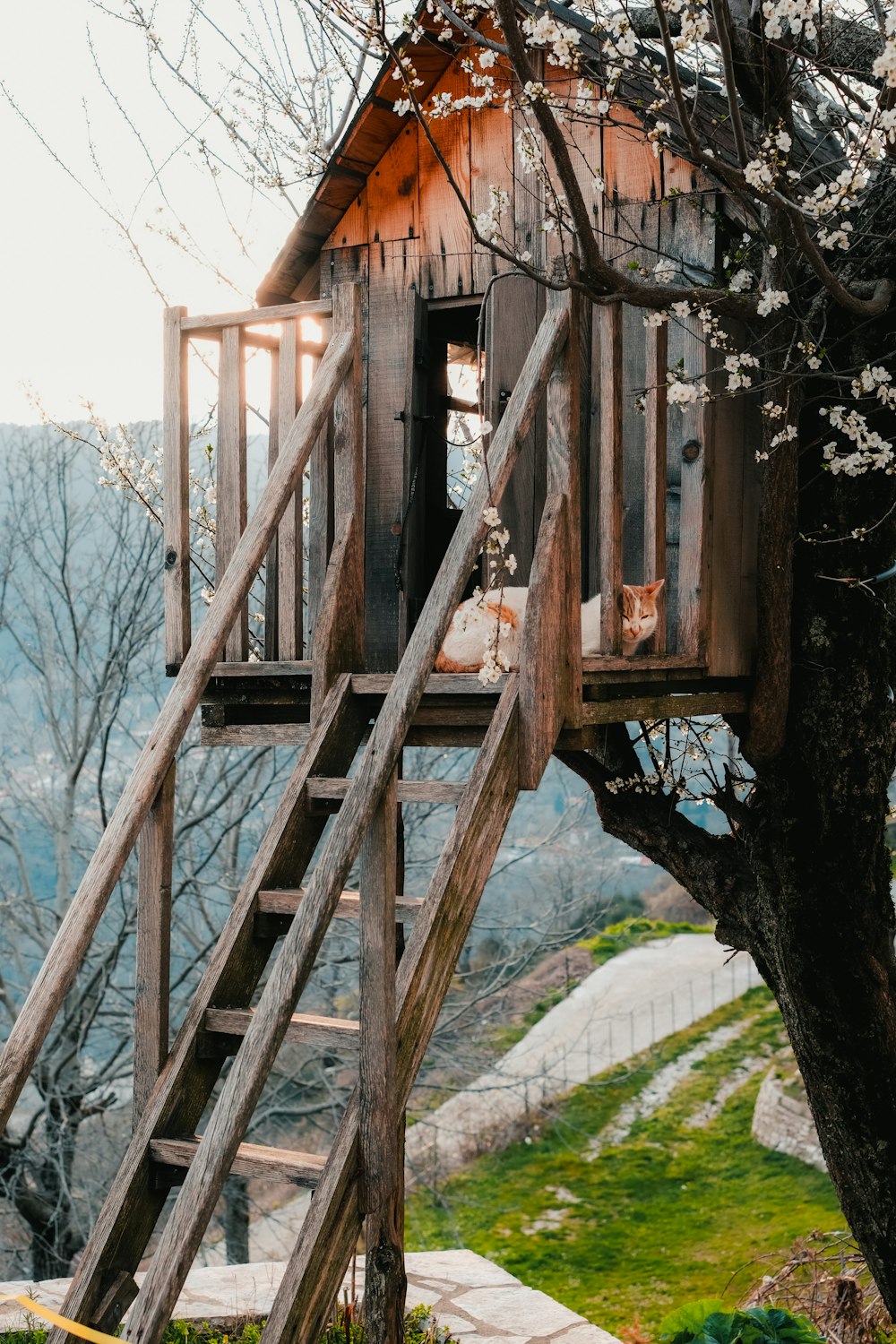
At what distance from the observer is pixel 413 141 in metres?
5.43

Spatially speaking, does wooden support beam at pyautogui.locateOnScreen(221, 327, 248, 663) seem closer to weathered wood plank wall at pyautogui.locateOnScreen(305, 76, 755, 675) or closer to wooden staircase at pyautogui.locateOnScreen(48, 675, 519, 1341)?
weathered wood plank wall at pyautogui.locateOnScreen(305, 76, 755, 675)

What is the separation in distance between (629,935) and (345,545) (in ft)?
53.3

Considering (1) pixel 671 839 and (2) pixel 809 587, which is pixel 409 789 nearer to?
(2) pixel 809 587

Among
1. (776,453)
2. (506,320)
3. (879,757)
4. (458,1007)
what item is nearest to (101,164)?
(506,320)

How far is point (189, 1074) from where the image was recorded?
368 cm

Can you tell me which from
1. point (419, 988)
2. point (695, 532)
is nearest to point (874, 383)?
point (695, 532)

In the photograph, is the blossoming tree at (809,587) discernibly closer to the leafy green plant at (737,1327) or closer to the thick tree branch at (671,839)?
the thick tree branch at (671,839)

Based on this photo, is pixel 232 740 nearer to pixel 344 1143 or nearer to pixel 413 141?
pixel 344 1143

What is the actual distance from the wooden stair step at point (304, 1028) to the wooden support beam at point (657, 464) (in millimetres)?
1617

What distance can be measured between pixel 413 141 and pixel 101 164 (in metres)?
3.58

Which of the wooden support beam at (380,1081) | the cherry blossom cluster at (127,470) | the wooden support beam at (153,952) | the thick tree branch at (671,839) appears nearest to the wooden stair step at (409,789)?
the wooden support beam at (380,1081)

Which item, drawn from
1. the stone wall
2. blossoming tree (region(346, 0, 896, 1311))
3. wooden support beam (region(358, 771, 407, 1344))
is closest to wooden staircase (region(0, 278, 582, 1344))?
wooden support beam (region(358, 771, 407, 1344))

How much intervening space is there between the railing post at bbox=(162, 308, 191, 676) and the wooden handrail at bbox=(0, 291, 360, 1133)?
1.66ft

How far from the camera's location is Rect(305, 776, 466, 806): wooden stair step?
3661mm
